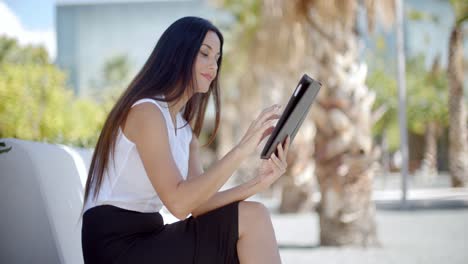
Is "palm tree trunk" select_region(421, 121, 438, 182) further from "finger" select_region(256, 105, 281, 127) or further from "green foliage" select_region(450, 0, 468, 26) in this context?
"finger" select_region(256, 105, 281, 127)

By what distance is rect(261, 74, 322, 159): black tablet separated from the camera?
2.99 metres

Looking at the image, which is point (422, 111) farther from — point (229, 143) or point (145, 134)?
point (145, 134)

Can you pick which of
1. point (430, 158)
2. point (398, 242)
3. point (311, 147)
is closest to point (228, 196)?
point (398, 242)

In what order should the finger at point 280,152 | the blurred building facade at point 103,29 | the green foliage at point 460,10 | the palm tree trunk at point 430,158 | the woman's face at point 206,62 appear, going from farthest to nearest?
the blurred building facade at point 103,29 → the palm tree trunk at point 430,158 → the green foliage at point 460,10 → the woman's face at point 206,62 → the finger at point 280,152

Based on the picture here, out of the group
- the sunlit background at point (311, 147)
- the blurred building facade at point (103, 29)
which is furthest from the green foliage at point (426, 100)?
the blurred building facade at point (103, 29)

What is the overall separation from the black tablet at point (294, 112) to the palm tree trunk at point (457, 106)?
67.5 feet

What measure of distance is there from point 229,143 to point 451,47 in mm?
12639

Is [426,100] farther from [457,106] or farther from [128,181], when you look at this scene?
[128,181]

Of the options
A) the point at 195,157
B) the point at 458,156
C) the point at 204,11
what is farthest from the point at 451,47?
the point at 204,11

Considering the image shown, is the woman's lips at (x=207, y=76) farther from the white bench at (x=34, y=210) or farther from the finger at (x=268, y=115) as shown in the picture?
the white bench at (x=34, y=210)

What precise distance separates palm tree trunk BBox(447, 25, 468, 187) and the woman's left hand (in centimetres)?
2042

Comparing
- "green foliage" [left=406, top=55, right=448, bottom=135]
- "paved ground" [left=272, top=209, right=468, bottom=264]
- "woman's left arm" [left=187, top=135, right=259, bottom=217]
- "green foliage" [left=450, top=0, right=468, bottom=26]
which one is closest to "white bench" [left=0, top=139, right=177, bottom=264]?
"woman's left arm" [left=187, top=135, right=259, bottom=217]

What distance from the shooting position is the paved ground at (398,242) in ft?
26.5

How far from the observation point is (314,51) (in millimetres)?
9922
